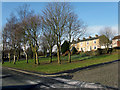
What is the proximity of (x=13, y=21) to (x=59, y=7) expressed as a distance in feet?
38.3

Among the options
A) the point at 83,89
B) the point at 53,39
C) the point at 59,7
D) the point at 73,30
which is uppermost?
the point at 59,7

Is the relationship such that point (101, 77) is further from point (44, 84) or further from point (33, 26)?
point (33, 26)

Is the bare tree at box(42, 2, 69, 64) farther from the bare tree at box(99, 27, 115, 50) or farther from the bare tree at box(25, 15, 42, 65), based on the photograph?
the bare tree at box(99, 27, 115, 50)

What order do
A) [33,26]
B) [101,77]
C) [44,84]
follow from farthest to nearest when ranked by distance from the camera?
[33,26] → [101,77] → [44,84]

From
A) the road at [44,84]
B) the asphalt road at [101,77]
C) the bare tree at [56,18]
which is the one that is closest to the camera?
the road at [44,84]

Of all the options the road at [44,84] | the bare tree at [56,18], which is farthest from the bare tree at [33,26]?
the road at [44,84]

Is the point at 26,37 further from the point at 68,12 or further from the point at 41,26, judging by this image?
the point at 68,12

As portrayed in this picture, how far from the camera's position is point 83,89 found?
6.20 metres

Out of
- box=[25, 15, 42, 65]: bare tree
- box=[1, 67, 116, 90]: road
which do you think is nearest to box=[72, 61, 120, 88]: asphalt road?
box=[1, 67, 116, 90]: road

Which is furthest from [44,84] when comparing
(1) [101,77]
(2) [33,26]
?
(2) [33,26]

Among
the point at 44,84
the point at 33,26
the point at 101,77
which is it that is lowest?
the point at 44,84

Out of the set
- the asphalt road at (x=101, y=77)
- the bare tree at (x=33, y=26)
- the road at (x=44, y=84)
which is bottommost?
the road at (x=44, y=84)

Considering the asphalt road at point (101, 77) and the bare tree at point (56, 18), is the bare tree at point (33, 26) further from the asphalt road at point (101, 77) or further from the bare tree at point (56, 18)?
the asphalt road at point (101, 77)

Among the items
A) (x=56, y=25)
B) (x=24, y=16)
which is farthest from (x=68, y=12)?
(x=24, y=16)
